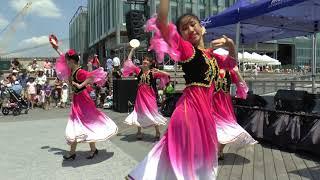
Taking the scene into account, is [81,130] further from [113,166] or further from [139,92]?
[139,92]

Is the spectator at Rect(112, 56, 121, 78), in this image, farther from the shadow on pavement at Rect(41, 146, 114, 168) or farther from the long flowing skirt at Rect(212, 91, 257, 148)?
the long flowing skirt at Rect(212, 91, 257, 148)

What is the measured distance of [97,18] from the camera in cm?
6581

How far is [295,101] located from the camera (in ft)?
38.3

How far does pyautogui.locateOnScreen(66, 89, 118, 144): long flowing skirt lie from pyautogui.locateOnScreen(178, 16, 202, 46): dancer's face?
410 centimetres

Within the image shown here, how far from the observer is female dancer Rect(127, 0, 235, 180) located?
440cm

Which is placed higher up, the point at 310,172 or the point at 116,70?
the point at 116,70

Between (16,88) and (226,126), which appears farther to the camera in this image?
(16,88)

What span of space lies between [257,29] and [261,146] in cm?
826

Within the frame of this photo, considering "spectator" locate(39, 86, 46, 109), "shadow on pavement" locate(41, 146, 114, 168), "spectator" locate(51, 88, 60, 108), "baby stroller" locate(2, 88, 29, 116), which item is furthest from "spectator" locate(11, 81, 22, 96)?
"shadow on pavement" locate(41, 146, 114, 168)

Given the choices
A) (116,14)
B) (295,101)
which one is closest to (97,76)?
(295,101)

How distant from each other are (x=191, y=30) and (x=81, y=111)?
14.1ft

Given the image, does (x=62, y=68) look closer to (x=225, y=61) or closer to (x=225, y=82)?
(x=225, y=82)

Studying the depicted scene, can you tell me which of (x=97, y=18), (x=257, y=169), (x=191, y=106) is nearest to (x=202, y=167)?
(x=191, y=106)

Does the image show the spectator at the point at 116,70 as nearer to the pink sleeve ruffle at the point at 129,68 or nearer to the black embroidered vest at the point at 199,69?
the pink sleeve ruffle at the point at 129,68
